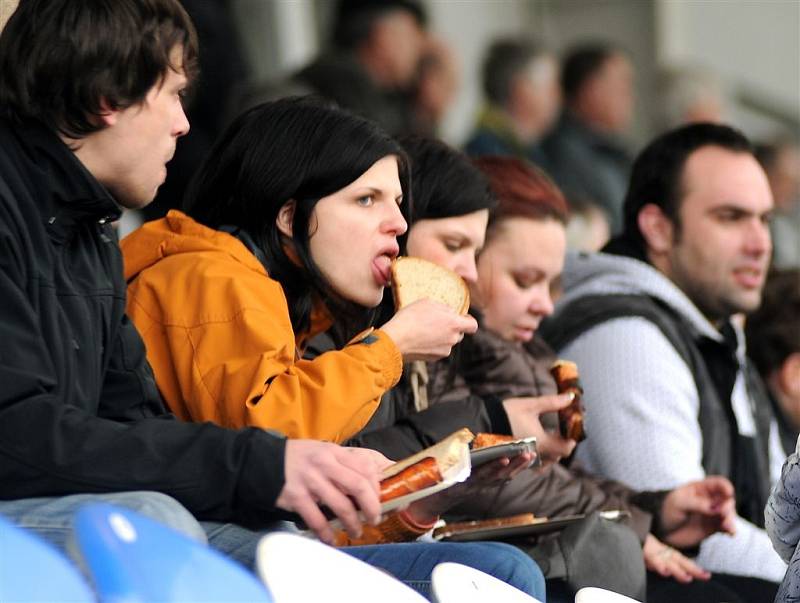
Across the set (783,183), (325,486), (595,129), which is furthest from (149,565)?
(783,183)

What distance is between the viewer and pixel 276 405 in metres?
2.40

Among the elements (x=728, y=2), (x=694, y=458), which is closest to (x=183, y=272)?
(x=694, y=458)

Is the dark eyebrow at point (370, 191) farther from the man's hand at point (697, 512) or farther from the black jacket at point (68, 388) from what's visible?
the man's hand at point (697, 512)

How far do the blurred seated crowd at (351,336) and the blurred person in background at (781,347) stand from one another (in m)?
0.24

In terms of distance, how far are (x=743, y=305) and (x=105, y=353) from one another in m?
2.37

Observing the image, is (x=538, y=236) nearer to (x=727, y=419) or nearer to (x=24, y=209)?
(x=727, y=419)

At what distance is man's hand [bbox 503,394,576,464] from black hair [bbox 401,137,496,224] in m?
0.47

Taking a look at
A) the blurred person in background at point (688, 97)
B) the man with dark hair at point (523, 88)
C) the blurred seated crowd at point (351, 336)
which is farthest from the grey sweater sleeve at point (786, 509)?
the blurred person in background at point (688, 97)

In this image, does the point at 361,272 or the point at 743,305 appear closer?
the point at 361,272

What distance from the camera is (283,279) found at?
280 centimetres

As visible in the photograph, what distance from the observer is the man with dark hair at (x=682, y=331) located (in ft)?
12.4

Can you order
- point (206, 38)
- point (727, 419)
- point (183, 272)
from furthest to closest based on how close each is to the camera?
point (206, 38), point (727, 419), point (183, 272)

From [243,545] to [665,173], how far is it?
8.20ft

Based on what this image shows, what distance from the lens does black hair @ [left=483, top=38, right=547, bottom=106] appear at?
738cm
